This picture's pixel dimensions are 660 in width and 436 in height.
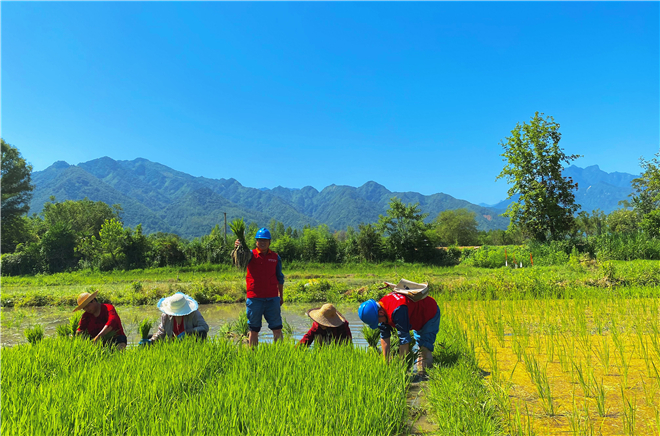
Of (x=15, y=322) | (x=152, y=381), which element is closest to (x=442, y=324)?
(x=152, y=381)

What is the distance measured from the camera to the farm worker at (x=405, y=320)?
3.75 metres

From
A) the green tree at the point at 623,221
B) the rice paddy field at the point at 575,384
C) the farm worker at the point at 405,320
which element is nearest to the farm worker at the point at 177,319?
the farm worker at the point at 405,320

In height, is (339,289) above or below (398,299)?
below

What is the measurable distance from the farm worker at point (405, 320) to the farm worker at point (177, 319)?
225cm

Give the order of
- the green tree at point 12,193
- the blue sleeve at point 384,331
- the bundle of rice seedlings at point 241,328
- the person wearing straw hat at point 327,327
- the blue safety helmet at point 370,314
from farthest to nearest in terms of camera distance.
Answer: the green tree at point 12,193 → the bundle of rice seedlings at point 241,328 → the person wearing straw hat at point 327,327 → the blue sleeve at point 384,331 → the blue safety helmet at point 370,314

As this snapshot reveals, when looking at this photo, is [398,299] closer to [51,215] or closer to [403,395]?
[403,395]

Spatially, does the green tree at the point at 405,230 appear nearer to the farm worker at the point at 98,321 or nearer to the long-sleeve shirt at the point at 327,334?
the long-sleeve shirt at the point at 327,334

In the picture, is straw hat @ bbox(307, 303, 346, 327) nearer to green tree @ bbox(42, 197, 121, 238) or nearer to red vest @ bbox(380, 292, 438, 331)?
red vest @ bbox(380, 292, 438, 331)

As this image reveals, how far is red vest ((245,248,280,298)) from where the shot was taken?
4812 millimetres

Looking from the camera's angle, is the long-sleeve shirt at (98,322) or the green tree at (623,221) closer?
the long-sleeve shirt at (98,322)

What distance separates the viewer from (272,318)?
193 inches

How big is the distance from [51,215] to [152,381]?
59.9 m

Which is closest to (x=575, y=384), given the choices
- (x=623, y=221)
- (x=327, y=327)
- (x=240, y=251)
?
(x=327, y=327)

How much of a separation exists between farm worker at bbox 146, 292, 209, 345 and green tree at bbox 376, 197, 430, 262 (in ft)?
70.2
